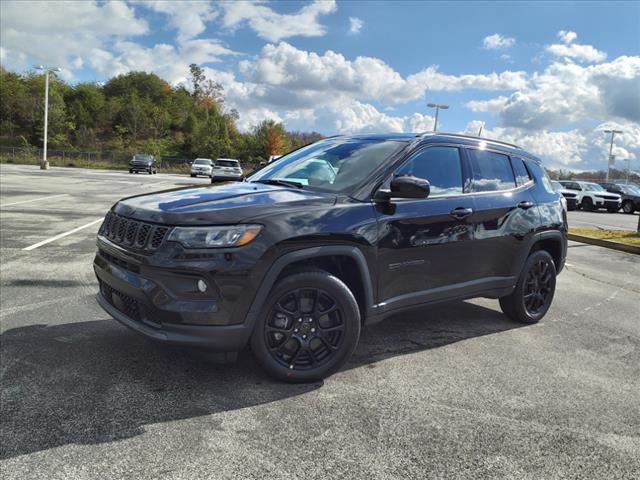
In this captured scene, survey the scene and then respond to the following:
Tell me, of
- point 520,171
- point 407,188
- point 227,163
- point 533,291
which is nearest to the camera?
point 407,188

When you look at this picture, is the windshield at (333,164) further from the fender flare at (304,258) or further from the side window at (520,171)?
the side window at (520,171)

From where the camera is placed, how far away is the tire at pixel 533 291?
16.4ft

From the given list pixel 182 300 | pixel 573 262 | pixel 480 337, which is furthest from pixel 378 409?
pixel 573 262

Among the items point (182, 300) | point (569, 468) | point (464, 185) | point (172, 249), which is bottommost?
point (569, 468)

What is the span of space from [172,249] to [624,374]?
11.4 ft

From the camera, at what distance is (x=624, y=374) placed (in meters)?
4.00

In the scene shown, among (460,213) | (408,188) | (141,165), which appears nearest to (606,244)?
(460,213)

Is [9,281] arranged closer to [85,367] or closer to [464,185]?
[85,367]

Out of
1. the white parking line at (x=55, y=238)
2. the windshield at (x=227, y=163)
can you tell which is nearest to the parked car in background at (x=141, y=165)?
the windshield at (x=227, y=163)

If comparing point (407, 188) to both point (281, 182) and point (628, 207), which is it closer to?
point (281, 182)

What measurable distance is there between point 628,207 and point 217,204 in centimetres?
3097

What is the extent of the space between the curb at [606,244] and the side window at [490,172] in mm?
7951

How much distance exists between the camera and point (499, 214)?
4605mm

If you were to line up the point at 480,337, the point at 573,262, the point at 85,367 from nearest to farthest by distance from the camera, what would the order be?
1. the point at 85,367
2. the point at 480,337
3. the point at 573,262
